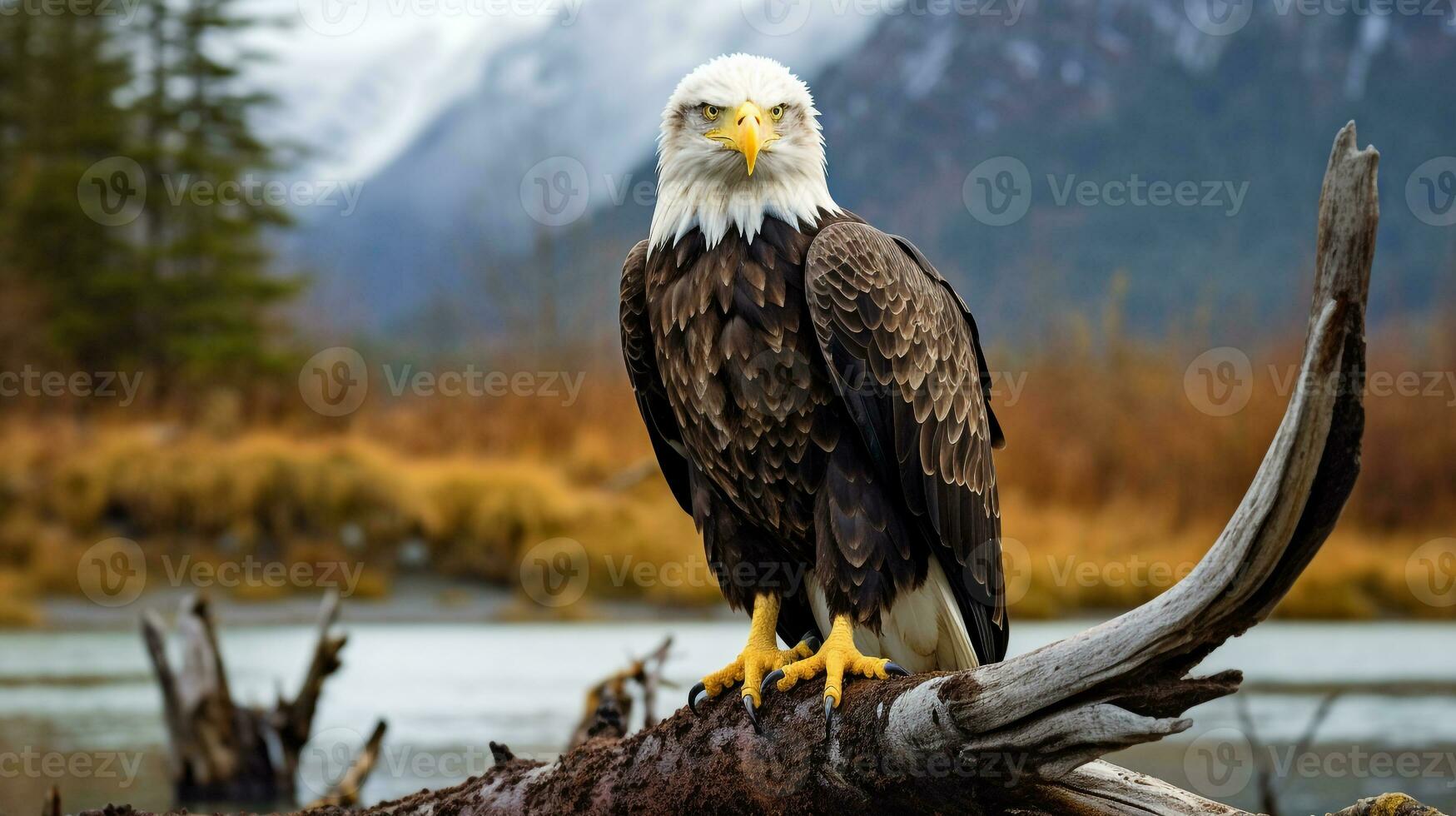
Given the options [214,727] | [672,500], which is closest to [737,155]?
[214,727]

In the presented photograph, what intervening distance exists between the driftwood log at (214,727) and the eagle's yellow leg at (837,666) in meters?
3.59

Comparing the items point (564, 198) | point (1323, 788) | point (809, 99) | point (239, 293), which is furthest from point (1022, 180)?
point (239, 293)

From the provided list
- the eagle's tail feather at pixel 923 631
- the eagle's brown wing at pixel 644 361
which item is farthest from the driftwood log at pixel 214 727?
the eagle's tail feather at pixel 923 631

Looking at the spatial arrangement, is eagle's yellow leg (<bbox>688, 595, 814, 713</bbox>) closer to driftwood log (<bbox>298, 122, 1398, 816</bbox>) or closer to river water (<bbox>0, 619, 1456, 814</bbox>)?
driftwood log (<bbox>298, 122, 1398, 816</bbox>)

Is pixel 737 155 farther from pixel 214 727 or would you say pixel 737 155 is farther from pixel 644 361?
pixel 214 727

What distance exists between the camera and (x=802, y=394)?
12.1ft

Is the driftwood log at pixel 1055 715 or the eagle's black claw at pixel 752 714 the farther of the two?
the eagle's black claw at pixel 752 714

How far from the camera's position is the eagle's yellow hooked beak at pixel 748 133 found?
3.62 meters

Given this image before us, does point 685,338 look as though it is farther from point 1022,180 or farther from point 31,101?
point 31,101

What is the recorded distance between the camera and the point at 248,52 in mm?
22719

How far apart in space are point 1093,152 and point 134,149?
53084 millimetres

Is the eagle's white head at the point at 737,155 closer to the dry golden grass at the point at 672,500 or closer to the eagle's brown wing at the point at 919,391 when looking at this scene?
the eagle's brown wing at the point at 919,391

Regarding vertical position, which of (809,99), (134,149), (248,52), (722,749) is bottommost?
(722,749)

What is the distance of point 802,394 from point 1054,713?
139 cm
